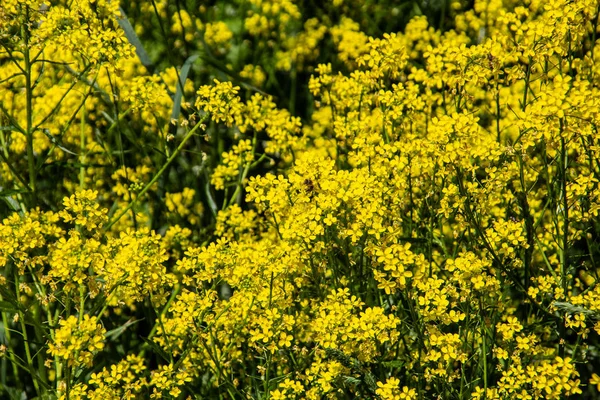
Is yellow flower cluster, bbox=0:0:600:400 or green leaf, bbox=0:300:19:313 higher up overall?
yellow flower cluster, bbox=0:0:600:400

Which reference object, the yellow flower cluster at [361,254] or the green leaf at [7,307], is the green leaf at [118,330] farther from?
the green leaf at [7,307]

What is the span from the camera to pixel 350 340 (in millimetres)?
2406

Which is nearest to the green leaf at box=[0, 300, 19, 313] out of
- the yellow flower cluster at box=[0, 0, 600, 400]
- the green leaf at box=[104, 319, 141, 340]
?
the yellow flower cluster at box=[0, 0, 600, 400]

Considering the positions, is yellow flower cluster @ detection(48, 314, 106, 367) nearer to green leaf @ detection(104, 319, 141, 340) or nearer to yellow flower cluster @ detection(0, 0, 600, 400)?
yellow flower cluster @ detection(0, 0, 600, 400)

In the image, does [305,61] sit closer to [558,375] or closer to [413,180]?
[413,180]

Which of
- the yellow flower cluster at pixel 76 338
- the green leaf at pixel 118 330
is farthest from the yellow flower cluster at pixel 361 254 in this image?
the green leaf at pixel 118 330

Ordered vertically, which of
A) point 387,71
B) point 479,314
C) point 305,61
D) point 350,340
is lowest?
point 350,340

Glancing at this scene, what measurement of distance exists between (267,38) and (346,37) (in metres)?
0.69

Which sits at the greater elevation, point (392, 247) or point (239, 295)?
point (392, 247)

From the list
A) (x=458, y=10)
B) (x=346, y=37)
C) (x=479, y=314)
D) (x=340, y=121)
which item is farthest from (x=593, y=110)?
(x=458, y=10)

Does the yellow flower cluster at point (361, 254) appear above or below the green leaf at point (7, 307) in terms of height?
above

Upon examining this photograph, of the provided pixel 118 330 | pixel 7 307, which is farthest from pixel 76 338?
pixel 118 330

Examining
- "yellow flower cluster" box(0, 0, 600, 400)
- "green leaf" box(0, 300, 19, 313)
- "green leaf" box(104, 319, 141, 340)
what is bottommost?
"green leaf" box(104, 319, 141, 340)

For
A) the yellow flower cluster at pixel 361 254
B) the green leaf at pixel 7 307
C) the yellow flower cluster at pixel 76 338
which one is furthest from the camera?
the green leaf at pixel 7 307
